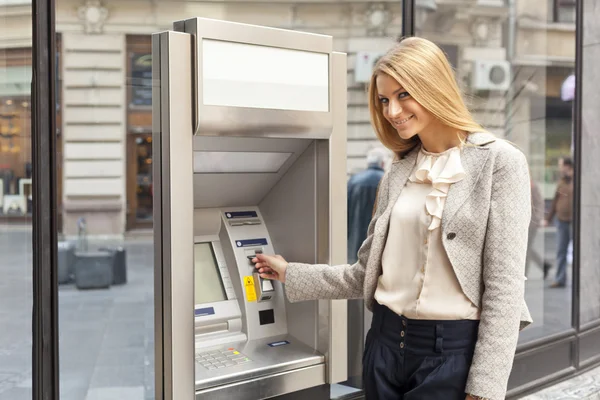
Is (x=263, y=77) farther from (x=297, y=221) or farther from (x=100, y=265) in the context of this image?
(x=100, y=265)

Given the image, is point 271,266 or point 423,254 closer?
point 423,254

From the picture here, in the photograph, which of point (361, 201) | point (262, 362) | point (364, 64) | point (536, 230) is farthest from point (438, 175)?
point (364, 64)

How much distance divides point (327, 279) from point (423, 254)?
0.41 metres

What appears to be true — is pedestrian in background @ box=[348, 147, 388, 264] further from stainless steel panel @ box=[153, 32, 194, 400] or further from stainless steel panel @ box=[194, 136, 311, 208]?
stainless steel panel @ box=[153, 32, 194, 400]

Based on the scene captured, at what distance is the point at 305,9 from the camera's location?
27.6 ft

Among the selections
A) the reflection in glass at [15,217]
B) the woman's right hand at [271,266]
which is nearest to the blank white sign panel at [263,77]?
the woman's right hand at [271,266]

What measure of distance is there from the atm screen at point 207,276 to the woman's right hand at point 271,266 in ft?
0.48

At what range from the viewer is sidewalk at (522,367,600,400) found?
4312 mm

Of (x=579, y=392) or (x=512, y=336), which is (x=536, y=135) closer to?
(x=579, y=392)

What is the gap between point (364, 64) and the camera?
761cm

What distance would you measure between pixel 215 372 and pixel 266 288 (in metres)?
0.36

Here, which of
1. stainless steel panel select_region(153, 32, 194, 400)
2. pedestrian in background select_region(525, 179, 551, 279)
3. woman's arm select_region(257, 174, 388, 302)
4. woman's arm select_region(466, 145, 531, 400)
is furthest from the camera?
pedestrian in background select_region(525, 179, 551, 279)

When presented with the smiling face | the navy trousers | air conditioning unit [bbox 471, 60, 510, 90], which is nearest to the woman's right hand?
the navy trousers

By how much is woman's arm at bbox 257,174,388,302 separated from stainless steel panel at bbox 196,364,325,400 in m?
0.30
